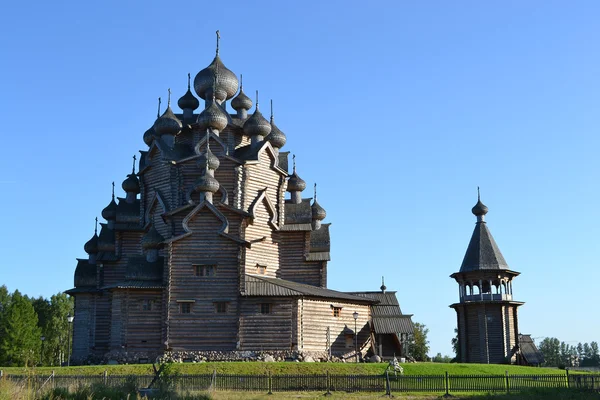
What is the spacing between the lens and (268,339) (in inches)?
1438

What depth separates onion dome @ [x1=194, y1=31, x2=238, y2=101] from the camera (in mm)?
44312

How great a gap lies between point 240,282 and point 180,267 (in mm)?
3289

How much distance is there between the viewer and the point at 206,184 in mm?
38094

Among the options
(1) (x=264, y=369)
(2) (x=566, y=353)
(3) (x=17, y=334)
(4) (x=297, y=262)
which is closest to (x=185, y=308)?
(1) (x=264, y=369)

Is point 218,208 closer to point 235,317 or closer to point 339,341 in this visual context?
point 235,317

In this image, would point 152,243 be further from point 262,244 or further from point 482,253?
point 482,253

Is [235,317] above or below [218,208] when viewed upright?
below

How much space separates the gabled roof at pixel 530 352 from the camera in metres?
44.8

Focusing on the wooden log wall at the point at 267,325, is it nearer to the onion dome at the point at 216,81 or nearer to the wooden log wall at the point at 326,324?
the wooden log wall at the point at 326,324

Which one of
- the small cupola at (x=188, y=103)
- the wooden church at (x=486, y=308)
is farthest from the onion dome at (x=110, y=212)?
the wooden church at (x=486, y=308)

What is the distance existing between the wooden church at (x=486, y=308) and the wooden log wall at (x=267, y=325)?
1339 centimetres

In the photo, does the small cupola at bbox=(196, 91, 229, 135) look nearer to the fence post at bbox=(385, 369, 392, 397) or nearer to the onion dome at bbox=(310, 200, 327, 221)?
the onion dome at bbox=(310, 200, 327, 221)

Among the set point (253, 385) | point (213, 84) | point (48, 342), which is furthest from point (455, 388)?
point (48, 342)

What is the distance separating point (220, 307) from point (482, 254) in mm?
18085
